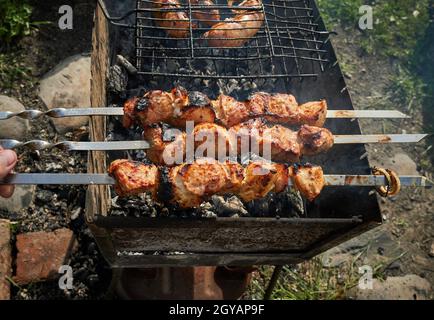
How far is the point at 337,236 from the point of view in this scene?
2.98m

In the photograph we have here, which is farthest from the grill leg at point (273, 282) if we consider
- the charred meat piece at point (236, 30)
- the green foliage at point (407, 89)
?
the green foliage at point (407, 89)

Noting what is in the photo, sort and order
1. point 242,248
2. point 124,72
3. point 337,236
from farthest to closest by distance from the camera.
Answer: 1. point 124,72
2. point 242,248
3. point 337,236

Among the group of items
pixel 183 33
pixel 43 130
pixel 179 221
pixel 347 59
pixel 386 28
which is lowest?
pixel 179 221

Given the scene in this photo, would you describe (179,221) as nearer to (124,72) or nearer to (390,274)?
(124,72)

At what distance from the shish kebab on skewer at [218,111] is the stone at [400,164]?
249cm

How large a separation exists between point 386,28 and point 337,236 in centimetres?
481

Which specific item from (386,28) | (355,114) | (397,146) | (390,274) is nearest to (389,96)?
(397,146)

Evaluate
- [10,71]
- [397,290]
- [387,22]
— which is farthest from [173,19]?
[387,22]

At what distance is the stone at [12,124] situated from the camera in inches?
182

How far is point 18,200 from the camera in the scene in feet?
14.1

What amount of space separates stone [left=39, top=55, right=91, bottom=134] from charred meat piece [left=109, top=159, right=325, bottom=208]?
241cm

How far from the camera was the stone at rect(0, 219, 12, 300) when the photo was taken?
385cm

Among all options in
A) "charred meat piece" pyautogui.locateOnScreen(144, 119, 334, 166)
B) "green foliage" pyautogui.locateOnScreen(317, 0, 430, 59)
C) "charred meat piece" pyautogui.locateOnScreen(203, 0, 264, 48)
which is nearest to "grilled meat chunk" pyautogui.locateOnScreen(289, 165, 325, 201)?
"charred meat piece" pyautogui.locateOnScreen(144, 119, 334, 166)
